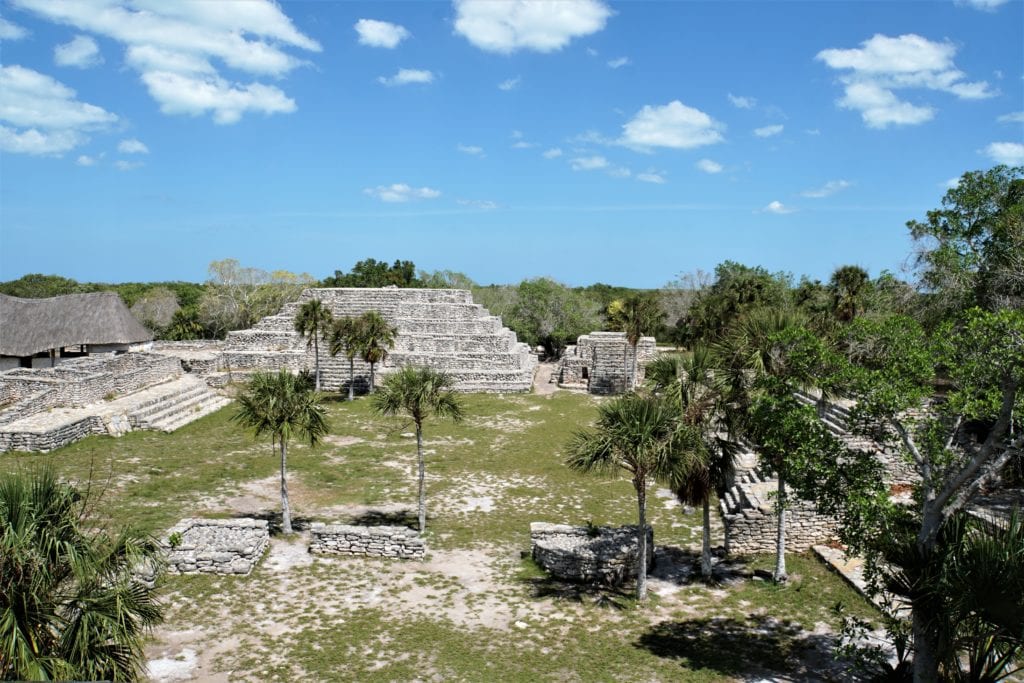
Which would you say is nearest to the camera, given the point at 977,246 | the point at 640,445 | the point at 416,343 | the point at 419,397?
the point at 640,445

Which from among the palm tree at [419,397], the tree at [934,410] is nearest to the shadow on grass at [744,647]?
the tree at [934,410]

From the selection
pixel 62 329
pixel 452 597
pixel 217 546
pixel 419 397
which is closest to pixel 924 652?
pixel 452 597

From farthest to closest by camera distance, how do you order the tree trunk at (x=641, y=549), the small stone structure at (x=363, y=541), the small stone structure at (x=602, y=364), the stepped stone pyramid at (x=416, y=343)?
the small stone structure at (x=602, y=364)
the stepped stone pyramid at (x=416, y=343)
the small stone structure at (x=363, y=541)
the tree trunk at (x=641, y=549)

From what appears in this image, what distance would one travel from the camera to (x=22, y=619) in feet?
18.7

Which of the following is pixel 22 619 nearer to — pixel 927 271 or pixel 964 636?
pixel 964 636

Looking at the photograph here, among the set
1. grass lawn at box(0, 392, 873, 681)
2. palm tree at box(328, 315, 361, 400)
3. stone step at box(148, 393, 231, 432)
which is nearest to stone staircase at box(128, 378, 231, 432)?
stone step at box(148, 393, 231, 432)

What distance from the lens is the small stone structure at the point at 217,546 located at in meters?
12.6

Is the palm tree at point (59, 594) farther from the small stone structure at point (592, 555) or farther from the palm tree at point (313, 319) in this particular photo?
the palm tree at point (313, 319)

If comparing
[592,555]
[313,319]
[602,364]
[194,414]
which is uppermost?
[313,319]

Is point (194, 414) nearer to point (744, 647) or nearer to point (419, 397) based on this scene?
point (419, 397)

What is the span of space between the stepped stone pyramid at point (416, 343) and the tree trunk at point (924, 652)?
25.6 metres

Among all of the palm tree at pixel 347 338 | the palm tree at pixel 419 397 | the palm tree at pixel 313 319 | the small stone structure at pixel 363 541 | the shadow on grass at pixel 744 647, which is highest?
the palm tree at pixel 313 319

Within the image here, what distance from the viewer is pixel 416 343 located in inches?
1421

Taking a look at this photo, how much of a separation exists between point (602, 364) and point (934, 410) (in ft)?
86.3
